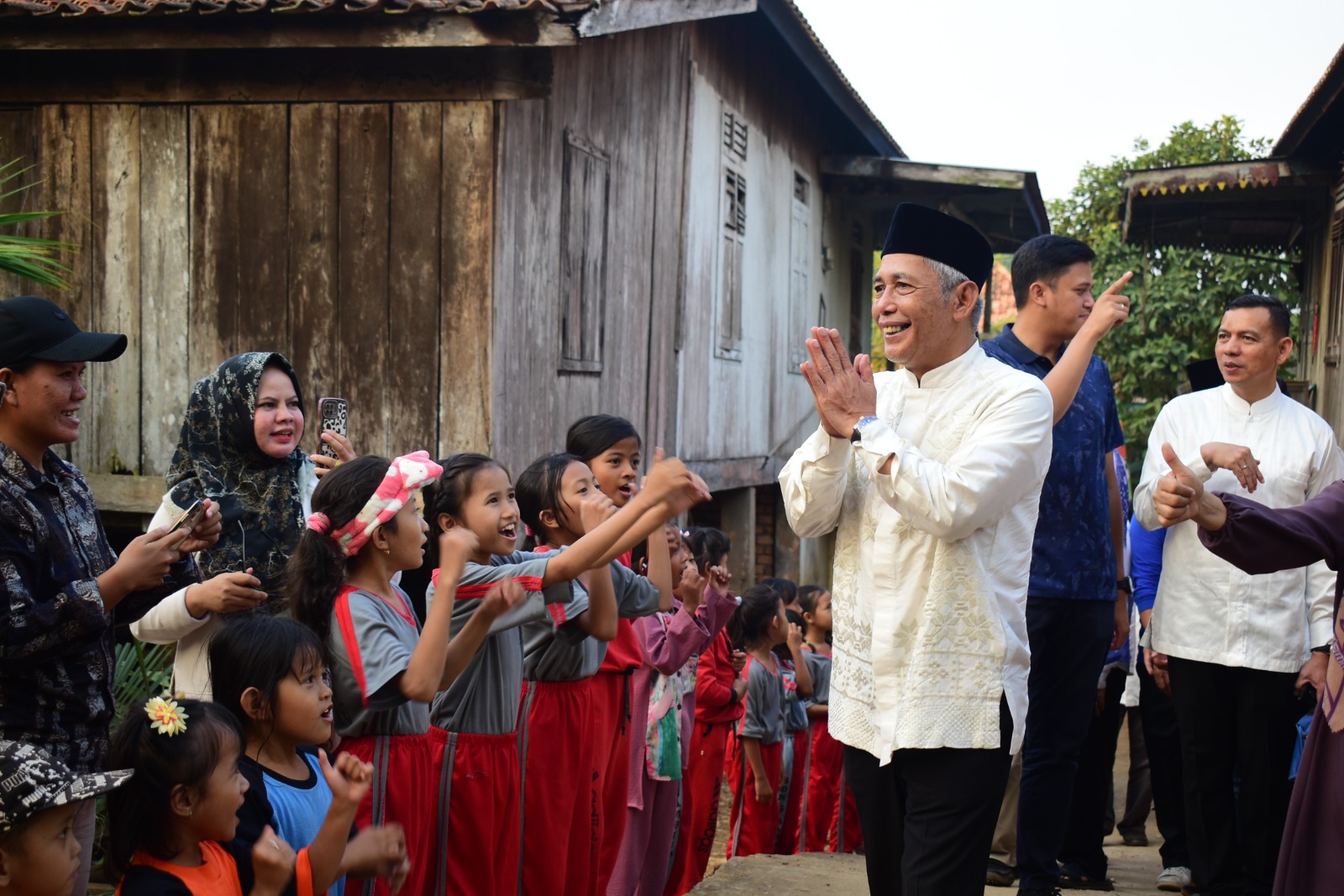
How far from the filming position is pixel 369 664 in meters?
3.00

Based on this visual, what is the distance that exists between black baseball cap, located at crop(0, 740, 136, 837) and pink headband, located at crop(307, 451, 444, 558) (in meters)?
1.01

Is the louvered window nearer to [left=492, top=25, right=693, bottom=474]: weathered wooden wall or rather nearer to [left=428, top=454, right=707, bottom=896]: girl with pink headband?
[left=492, top=25, right=693, bottom=474]: weathered wooden wall

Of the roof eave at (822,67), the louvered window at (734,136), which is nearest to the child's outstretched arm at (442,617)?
the roof eave at (822,67)

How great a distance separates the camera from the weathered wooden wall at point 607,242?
674 cm

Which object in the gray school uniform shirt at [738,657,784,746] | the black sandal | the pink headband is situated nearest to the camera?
the pink headband

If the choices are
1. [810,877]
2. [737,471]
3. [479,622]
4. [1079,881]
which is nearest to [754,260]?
[737,471]

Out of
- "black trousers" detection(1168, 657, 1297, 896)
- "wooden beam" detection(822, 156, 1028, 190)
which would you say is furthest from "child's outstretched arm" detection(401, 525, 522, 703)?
"wooden beam" detection(822, 156, 1028, 190)

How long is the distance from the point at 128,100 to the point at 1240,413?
5932 mm

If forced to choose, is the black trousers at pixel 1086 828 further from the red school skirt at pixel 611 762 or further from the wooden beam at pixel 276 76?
the wooden beam at pixel 276 76

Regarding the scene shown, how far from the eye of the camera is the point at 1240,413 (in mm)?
4375

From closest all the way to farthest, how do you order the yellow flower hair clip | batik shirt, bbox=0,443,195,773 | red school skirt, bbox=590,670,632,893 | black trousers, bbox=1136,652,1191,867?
the yellow flower hair clip
batik shirt, bbox=0,443,195,773
red school skirt, bbox=590,670,632,893
black trousers, bbox=1136,652,1191,867

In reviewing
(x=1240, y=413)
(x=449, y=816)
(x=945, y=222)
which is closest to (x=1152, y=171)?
(x=1240, y=413)

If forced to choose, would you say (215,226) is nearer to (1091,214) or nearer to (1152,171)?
(1152,171)

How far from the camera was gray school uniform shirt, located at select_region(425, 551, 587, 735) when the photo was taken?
3348mm
